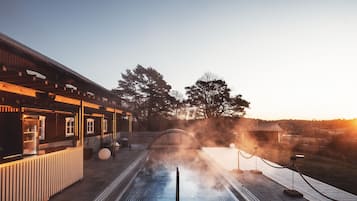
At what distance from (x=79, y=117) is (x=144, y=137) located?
652 inches

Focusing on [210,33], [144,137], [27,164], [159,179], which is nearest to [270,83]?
[210,33]

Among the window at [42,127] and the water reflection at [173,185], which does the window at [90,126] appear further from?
the water reflection at [173,185]

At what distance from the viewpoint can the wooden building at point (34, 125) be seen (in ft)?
17.7

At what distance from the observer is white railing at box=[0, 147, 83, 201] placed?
512 cm

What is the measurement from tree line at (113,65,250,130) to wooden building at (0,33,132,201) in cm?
2165

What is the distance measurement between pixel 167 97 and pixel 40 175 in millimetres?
28344

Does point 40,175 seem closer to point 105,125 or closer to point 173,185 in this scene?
point 173,185

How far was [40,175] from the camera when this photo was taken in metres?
6.34

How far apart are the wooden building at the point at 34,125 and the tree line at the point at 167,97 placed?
21.7m

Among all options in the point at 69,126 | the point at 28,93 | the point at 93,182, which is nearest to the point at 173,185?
the point at 93,182

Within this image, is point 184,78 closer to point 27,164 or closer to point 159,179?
point 159,179

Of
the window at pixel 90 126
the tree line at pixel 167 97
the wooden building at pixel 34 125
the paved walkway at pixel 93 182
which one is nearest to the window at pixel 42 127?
the wooden building at pixel 34 125

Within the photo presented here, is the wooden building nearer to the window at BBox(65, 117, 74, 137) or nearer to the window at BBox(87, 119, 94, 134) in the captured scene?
the window at BBox(65, 117, 74, 137)

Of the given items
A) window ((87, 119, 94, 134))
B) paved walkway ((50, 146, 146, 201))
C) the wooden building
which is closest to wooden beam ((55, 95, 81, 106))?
the wooden building
